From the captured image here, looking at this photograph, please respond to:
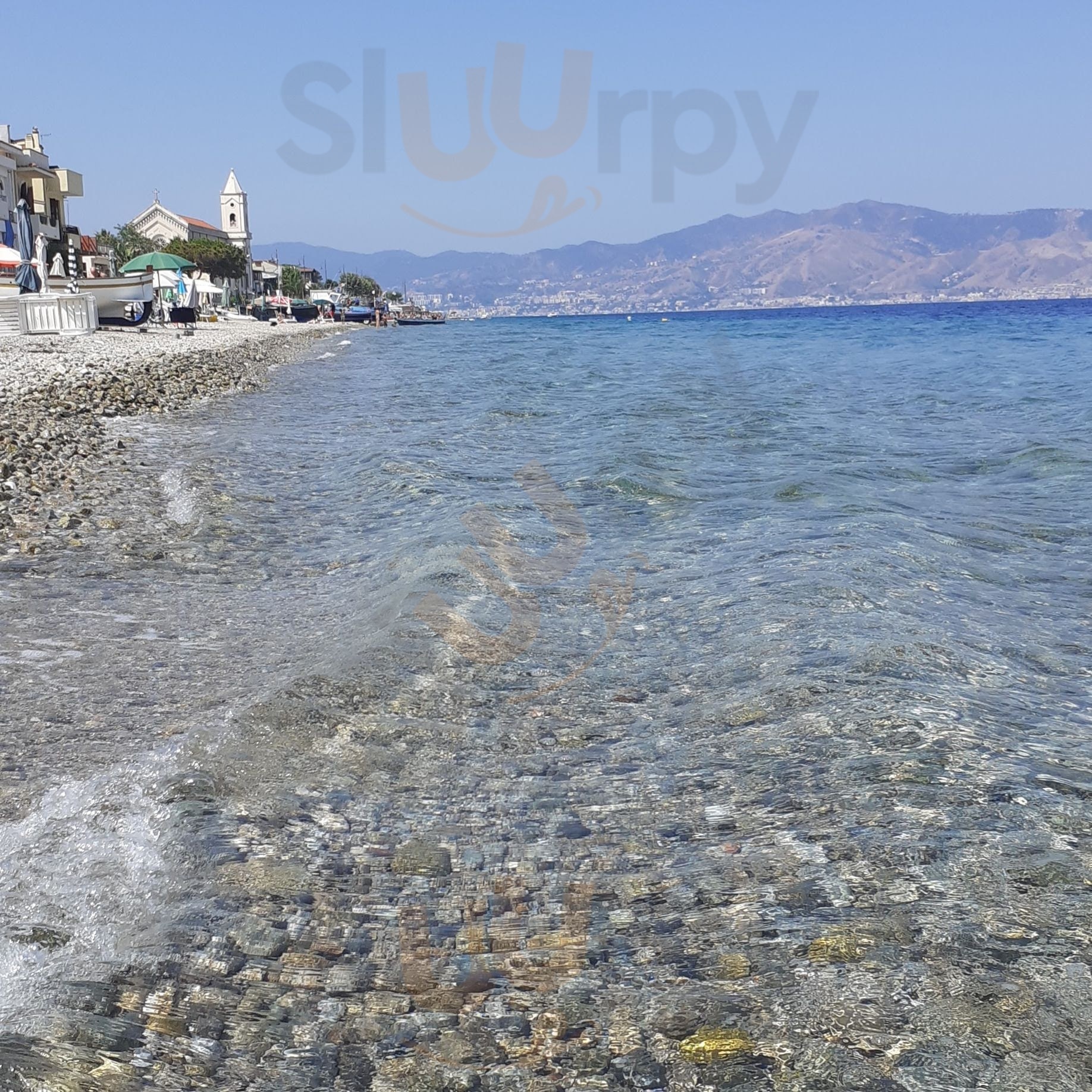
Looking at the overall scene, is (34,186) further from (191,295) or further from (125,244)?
(125,244)

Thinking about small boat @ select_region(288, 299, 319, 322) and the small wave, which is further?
small boat @ select_region(288, 299, 319, 322)

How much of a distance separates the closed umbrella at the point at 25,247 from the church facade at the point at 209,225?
353ft

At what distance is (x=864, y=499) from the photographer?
→ 38.2ft

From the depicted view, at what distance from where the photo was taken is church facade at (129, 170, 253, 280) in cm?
14212

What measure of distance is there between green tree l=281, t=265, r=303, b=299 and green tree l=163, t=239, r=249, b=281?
133 feet

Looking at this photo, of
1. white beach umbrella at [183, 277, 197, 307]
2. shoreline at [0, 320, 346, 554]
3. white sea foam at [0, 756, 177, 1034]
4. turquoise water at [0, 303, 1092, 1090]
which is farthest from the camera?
white beach umbrella at [183, 277, 197, 307]

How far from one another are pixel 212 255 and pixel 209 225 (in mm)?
47309

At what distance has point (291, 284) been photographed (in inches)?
6545

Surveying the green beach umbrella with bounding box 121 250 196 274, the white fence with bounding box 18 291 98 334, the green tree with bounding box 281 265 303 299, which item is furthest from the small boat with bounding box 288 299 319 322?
the white fence with bounding box 18 291 98 334

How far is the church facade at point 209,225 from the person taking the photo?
142125 mm

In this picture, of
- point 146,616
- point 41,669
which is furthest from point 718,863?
point 146,616

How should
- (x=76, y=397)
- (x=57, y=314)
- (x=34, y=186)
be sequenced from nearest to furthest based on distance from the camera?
(x=76, y=397) < (x=57, y=314) < (x=34, y=186)

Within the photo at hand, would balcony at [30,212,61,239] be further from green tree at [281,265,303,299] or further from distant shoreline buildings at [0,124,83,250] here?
green tree at [281,265,303,299]

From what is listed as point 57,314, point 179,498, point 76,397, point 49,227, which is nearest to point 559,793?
point 179,498
